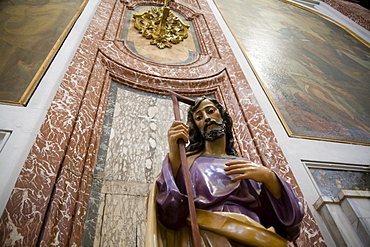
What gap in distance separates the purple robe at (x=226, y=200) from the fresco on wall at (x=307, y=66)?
201 centimetres

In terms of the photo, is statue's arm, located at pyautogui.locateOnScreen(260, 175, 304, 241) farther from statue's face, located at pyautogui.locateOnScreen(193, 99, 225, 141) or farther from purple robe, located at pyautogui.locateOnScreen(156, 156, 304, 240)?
statue's face, located at pyautogui.locateOnScreen(193, 99, 225, 141)

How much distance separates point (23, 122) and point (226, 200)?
6.84 ft

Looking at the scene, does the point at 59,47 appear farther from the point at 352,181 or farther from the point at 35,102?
the point at 352,181

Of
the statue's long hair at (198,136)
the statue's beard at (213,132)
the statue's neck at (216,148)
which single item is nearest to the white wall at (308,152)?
the statue's long hair at (198,136)

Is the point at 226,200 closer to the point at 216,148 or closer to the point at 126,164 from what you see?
the point at 216,148

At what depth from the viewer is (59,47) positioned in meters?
3.88

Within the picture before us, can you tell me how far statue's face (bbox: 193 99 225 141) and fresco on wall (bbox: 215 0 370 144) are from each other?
66.9 inches

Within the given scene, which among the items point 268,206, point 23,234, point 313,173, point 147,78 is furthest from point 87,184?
point 313,173

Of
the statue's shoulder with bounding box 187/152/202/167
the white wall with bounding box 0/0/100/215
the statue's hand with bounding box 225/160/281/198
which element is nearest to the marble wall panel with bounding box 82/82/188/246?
the white wall with bounding box 0/0/100/215

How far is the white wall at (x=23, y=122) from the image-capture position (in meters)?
2.30

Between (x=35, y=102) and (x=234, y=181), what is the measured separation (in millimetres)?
2252

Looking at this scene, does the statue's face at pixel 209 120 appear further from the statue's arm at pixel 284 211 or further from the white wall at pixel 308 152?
the white wall at pixel 308 152

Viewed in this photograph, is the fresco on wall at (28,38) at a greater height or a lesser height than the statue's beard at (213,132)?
lesser

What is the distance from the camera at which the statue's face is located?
2.29 metres
